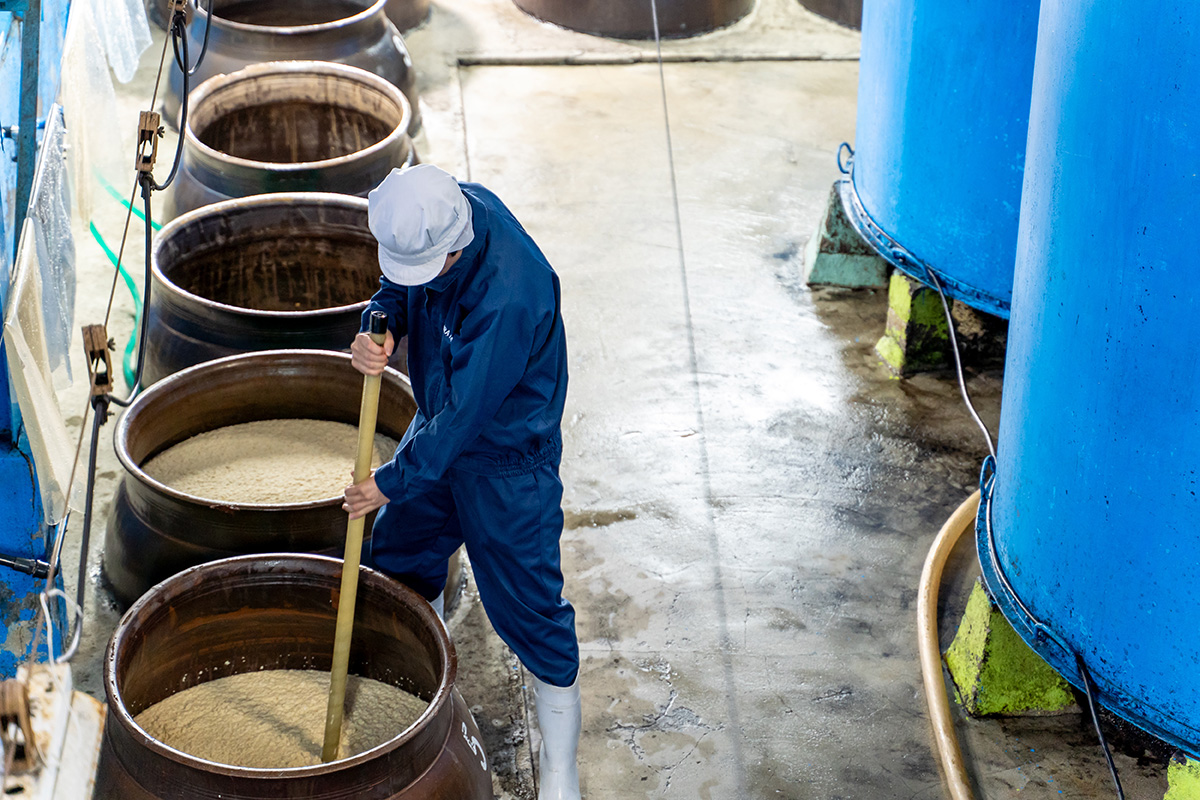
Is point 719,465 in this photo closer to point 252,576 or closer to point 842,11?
point 252,576

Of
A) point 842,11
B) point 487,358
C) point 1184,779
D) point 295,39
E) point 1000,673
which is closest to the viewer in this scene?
point 487,358

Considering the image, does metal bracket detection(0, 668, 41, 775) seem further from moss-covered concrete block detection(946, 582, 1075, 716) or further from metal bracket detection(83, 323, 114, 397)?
moss-covered concrete block detection(946, 582, 1075, 716)

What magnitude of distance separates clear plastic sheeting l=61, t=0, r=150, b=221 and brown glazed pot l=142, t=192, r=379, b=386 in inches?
13.9

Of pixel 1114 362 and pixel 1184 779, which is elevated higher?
pixel 1114 362

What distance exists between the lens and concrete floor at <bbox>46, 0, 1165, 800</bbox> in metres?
3.04

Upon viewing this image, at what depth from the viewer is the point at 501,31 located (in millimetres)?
7312

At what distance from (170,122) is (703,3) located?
3.14 m

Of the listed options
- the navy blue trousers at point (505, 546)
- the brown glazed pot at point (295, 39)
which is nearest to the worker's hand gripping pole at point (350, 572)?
the navy blue trousers at point (505, 546)

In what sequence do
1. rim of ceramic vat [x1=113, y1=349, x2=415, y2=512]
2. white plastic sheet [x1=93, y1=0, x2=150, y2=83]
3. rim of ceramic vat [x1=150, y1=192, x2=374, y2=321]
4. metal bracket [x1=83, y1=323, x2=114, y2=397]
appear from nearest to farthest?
metal bracket [x1=83, y1=323, x2=114, y2=397] < rim of ceramic vat [x1=113, y1=349, x2=415, y2=512] < rim of ceramic vat [x1=150, y1=192, x2=374, y2=321] < white plastic sheet [x1=93, y1=0, x2=150, y2=83]

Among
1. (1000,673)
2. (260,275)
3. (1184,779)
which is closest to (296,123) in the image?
(260,275)

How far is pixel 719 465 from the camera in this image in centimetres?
404

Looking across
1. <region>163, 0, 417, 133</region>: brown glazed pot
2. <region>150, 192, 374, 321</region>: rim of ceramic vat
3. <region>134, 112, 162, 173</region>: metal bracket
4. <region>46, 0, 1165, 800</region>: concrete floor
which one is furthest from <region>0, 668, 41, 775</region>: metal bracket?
<region>163, 0, 417, 133</region>: brown glazed pot

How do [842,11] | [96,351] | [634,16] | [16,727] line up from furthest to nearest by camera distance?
1. [842,11]
2. [634,16]
3. [96,351]
4. [16,727]

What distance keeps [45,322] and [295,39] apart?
106 inches
